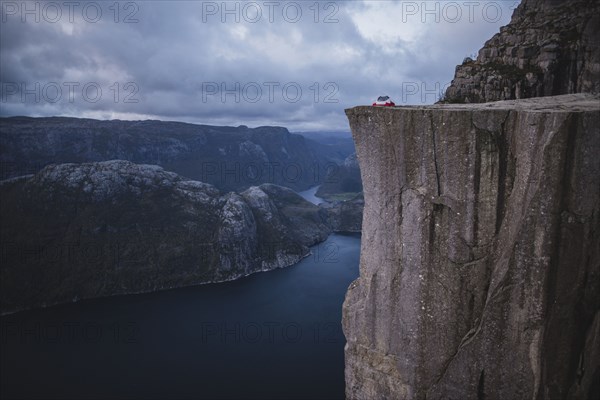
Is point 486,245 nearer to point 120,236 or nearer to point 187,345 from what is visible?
point 187,345

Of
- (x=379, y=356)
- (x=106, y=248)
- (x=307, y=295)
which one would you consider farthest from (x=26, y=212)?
(x=379, y=356)

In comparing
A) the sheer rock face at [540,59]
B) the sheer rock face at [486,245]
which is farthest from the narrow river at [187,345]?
the sheer rock face at [486,245]

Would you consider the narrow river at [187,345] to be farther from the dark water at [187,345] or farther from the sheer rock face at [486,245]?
the sheer rock face at [486,245]

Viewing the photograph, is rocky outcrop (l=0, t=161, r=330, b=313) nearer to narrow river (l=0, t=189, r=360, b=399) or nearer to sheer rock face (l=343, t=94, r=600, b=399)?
narrow river (l=0, t=189, r=360, b=399)

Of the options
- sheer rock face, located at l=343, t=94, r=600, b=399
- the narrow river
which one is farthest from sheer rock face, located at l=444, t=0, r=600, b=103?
the narrow river

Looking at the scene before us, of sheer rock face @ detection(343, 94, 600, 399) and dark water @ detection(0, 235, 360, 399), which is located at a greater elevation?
sheer rock face @ detection(343, 94, 600, 399)

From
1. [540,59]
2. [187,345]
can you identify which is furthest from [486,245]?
[187,345]
